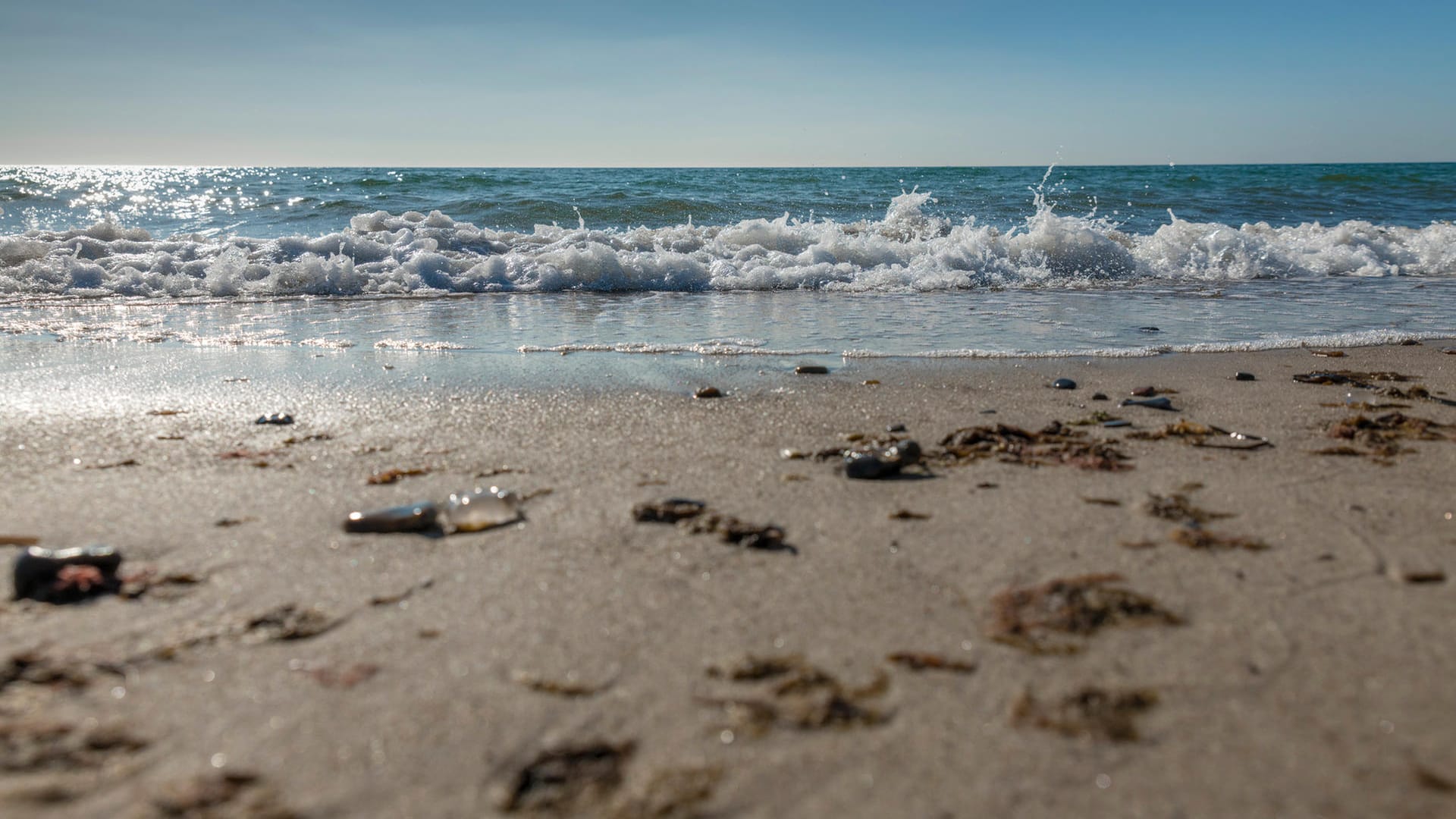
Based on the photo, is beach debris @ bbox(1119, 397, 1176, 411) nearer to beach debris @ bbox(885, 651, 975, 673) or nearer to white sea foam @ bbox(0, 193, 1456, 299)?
beach debris @ bbox(885, 651, 975, 673)

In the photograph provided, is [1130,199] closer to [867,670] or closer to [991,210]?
[991,210]

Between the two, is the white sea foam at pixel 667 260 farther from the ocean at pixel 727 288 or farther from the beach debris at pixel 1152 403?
the beach debris at pixel 1152 403

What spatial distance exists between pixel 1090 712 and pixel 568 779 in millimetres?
Answer: 686

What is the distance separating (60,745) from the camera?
3.81 ft

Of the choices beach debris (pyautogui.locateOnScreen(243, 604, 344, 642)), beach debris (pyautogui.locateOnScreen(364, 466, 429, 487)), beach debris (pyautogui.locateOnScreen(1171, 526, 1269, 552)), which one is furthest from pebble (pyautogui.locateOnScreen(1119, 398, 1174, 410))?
beach debris (pyautogui.locateOnScreen(243, 604, 344, 642))

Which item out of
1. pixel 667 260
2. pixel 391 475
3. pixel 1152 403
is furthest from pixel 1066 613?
pixel 667 260

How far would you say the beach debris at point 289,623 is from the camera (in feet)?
4.80

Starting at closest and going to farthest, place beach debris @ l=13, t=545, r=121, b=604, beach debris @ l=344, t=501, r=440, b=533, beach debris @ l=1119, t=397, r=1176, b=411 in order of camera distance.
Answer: beach debris @ l=13, t=545, r=121, b=604 → beach debris @ l=344, t=501, r=440, b=533 → beach debris @ l=1119, t=397, r=1176, b=411

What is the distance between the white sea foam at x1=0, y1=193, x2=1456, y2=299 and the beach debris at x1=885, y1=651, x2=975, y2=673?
18.7 feet

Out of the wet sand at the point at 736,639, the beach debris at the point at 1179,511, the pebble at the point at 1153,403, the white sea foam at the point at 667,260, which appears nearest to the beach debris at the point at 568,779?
the wet sand at the point at 736,639

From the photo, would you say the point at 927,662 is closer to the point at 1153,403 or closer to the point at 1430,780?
the point at 1430,780

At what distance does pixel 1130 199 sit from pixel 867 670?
18.6 meters

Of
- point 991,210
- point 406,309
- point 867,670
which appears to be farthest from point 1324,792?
point 991,210

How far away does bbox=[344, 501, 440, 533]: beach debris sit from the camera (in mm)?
1909
